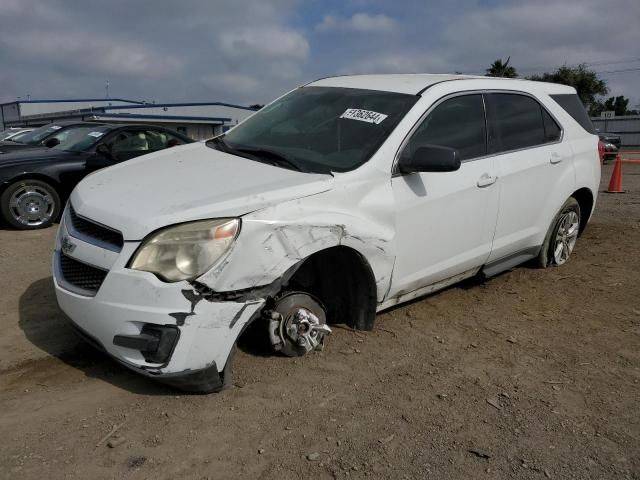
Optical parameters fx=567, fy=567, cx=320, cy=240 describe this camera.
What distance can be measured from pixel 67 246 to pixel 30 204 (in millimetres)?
4889

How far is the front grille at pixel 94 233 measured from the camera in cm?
290

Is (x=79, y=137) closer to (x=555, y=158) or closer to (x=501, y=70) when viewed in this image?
(x=555, y=158)

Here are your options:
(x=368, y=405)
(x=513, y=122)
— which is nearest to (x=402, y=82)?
(x=513, y=122)

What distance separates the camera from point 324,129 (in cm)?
391

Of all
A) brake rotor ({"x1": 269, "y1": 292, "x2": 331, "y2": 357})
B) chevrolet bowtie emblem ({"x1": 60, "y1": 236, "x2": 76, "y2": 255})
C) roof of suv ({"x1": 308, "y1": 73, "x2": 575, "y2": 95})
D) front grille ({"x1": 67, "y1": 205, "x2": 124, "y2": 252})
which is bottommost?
brake rotor ({"x1": 269, "y1": 292, "x2": 331, "y2": 357})

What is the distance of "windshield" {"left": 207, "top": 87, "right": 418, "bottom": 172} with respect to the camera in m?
3.60

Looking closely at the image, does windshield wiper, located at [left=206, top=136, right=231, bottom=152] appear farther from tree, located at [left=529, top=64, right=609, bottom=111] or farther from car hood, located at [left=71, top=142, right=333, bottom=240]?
tree, located at [left=529, top=64, right=609, bottom=111]

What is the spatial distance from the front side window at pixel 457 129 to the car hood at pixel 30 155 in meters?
5.80

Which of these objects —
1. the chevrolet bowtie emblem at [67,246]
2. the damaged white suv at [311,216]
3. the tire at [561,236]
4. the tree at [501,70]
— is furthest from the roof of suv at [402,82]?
the tree at [501,70]

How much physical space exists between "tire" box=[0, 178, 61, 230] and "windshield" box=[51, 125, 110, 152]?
2.65ft

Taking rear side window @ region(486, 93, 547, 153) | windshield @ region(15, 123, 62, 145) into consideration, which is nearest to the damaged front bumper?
rear side window @ region(486, 93, 547, 153)

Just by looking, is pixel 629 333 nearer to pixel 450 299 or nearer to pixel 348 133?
pixel 450 299

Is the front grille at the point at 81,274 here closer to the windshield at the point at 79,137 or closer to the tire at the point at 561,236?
the tire at the point at 561,236

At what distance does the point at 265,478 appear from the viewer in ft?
8.20
